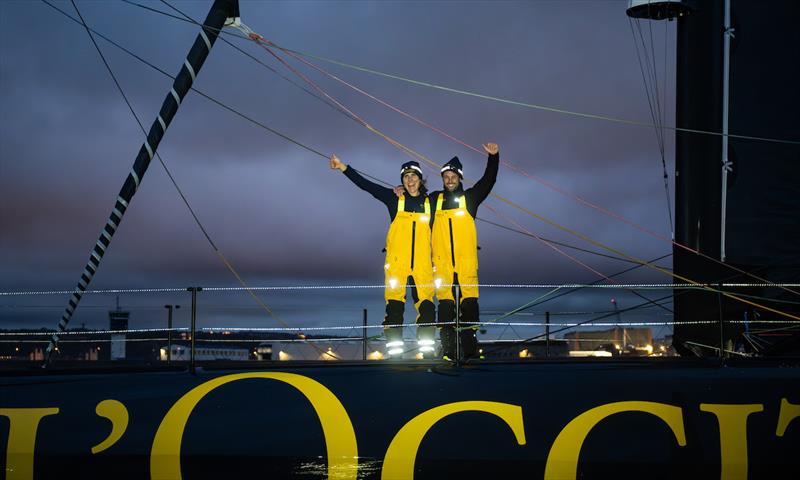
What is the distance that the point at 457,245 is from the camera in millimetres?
7445

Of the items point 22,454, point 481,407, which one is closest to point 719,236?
point 481,407

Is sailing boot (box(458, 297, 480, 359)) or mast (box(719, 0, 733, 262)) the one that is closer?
sailing boot (box(458, 297, 480, 359))

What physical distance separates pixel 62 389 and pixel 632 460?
474 cm

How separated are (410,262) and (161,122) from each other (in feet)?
10.4

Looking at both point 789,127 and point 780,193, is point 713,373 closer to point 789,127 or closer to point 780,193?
point 780,193

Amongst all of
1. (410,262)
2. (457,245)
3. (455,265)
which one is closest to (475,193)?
(457,245)

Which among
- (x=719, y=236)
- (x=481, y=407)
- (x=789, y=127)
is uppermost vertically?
(x=789, y=127)

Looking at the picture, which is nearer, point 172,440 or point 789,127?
point 172,440

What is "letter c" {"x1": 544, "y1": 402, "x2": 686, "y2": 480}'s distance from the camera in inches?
215

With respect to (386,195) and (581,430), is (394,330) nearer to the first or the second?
(386,195)

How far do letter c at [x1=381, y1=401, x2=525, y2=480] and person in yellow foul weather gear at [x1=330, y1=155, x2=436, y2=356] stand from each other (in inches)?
70.6

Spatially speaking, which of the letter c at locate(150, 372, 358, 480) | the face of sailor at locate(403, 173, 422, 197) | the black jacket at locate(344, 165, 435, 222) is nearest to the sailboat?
the letter c at locate(150, 372, 358, 480)

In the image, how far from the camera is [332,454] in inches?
220

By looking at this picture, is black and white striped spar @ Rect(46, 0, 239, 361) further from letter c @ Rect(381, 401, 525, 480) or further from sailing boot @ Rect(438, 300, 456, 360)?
letter c @ Rect(381, 401, 525, 480)
